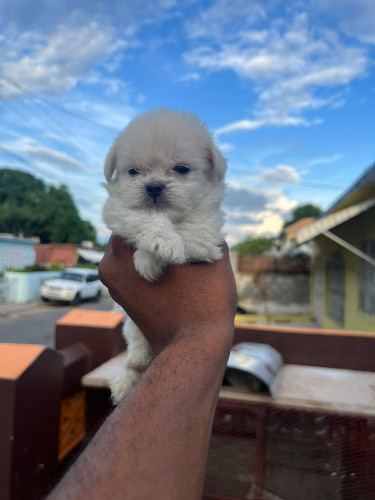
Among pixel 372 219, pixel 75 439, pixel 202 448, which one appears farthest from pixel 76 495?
pixel 372 219

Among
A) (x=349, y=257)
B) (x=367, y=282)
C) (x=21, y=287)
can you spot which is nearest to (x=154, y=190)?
(x=367, y=282)

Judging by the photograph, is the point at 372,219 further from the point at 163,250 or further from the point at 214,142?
the point at 163,250

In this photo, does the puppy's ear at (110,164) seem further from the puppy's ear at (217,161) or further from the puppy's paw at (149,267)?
the puppy's paw at (149,267)

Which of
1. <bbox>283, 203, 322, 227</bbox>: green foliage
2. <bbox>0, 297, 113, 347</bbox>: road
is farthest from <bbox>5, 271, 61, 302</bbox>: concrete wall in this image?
<bbox>283, 203, 322, 227</bbox>: green foliage

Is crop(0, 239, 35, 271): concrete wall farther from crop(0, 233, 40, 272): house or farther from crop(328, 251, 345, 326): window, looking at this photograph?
crop(328, 251, 345, 326): window

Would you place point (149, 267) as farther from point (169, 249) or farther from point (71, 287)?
point (71, 287)
